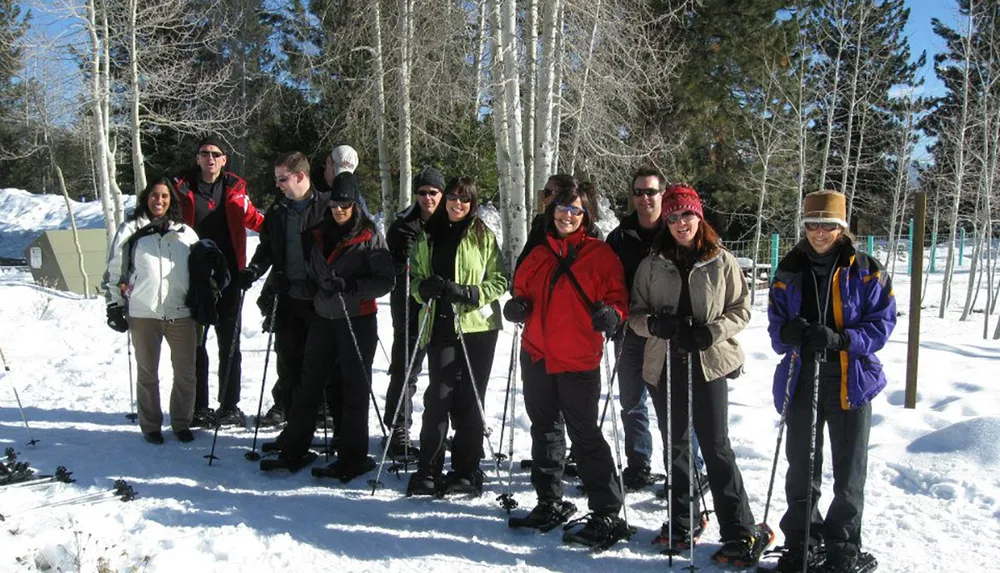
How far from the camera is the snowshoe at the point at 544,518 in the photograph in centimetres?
420

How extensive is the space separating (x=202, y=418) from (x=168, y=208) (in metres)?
1.82

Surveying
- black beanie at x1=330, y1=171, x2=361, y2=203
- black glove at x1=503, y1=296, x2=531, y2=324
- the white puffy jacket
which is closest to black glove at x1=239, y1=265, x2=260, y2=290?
the white puffy jacket

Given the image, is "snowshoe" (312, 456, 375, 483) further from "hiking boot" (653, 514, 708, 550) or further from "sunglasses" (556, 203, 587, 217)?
"sunglasses" (556, 203, 587, 217)

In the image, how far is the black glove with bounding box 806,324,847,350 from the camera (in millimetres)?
3434

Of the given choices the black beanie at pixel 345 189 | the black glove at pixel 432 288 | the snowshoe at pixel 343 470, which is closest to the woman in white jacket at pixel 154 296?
the snowshoe at pixel 343 470

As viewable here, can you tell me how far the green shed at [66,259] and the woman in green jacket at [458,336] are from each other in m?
17.6

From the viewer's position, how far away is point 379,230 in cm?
519

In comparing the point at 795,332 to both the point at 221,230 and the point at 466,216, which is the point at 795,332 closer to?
the point at 466,216

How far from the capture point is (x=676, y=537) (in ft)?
12.9

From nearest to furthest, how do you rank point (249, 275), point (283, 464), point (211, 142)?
1. point (283, 464)
2. point (249, 275)
3. point (211, 142)

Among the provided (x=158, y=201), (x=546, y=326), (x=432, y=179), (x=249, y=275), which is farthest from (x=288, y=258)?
(x=546, y=326)

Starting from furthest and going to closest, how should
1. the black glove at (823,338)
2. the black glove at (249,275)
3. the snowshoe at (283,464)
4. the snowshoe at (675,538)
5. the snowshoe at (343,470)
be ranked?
the black glove at (249,275), the snowshoe at (283,464), the snowshoe at (343,470), the snowshoe at (675,538), the black glove at (823,338)

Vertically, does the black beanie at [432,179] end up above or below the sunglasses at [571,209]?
above

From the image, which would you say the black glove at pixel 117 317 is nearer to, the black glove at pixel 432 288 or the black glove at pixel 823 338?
the black glove at pixel 432 288
